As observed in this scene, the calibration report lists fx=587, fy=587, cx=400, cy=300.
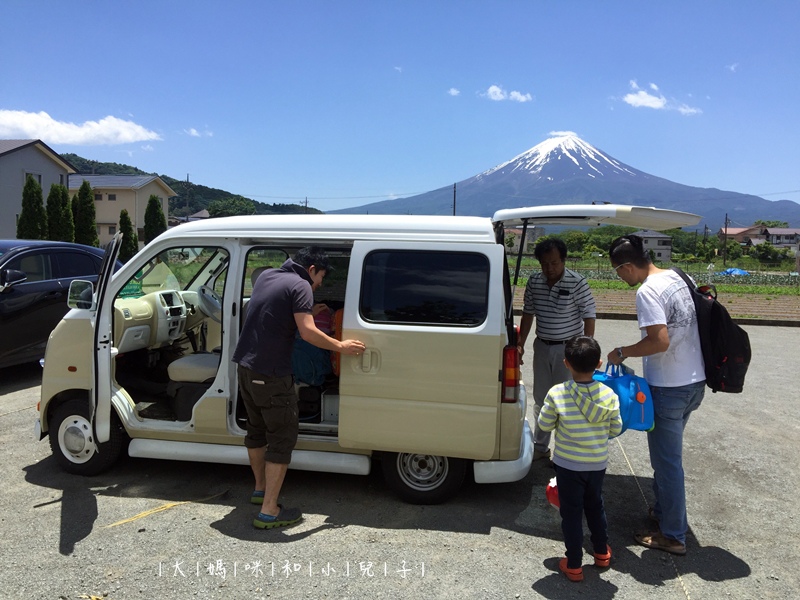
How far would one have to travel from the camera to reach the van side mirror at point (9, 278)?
6.73m

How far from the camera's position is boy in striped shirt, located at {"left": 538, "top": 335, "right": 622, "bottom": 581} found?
10.5 ft

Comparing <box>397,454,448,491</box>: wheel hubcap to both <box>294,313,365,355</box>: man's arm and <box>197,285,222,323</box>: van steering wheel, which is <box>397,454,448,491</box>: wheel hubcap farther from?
<box>197,285,222,323</box>: van steering wheel

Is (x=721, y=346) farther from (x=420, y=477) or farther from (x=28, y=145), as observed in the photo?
(x=28, y=145)

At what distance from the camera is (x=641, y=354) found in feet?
11.2

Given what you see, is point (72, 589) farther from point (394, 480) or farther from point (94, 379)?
point (394, 480)

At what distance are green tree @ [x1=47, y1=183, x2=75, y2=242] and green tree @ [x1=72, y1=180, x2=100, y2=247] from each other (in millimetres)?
2173

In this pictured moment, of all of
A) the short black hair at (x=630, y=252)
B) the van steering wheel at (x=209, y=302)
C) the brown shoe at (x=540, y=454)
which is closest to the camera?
the short black hair at (x=630, y=252)

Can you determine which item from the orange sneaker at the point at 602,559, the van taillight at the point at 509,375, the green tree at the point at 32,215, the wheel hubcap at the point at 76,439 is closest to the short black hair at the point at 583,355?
the van taillight at the point at 509,375

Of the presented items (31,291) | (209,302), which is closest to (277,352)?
(209,302)

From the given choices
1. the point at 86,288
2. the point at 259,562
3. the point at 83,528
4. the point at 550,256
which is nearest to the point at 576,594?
the point at 259,562

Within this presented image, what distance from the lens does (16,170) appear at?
124 ft

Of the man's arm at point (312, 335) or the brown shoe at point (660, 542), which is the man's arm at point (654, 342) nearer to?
the brown shoe at point (660, 542)

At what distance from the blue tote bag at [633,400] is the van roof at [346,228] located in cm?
115

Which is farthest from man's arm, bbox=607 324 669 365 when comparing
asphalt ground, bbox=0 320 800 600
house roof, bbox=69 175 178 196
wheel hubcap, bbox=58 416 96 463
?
house roof, bbox=69 175 178 196
